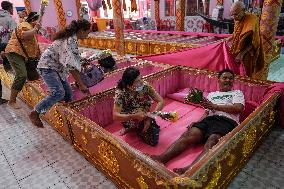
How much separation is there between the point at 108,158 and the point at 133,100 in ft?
2.22

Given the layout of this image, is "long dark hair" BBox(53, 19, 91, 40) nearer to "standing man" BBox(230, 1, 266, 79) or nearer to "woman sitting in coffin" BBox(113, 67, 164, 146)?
"woman sitting in coffin" BBox(113, 67, 164, 146)

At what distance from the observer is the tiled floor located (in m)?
2.29

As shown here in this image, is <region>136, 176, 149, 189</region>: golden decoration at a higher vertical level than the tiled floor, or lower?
higher

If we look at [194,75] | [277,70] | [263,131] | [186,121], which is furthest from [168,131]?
[277,70]

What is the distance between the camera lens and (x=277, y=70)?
539 cm

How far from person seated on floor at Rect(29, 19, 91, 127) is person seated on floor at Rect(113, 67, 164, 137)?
27.3 inches

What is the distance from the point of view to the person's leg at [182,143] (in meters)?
2.24

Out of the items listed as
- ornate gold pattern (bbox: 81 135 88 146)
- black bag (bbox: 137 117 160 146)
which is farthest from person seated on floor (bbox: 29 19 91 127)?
black bag (bbox: 137 117 160 146)

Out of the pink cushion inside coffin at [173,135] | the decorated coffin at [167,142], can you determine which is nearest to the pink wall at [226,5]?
the decorated coffin at [167,142]

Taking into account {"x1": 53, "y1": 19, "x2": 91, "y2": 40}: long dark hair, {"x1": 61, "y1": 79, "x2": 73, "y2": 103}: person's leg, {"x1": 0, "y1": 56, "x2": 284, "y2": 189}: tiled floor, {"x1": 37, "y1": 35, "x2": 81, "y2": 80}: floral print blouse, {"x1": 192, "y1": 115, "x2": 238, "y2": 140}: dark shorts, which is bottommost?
{"x1": 0, "y1": 56, "x2": 284, "y2": 189}: tiled floor

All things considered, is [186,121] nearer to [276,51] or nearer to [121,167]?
[121,167]

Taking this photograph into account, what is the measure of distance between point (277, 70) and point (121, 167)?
15.7ft

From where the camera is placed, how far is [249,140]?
7.55 feet

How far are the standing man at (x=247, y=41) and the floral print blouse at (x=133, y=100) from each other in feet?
5.94
